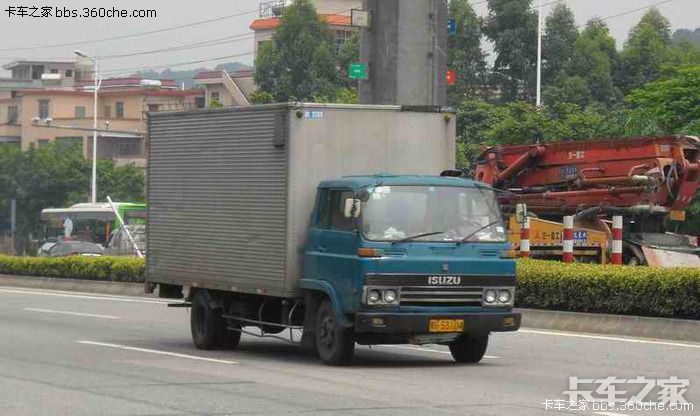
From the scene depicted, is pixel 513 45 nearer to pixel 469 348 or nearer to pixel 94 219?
pixel 94 219

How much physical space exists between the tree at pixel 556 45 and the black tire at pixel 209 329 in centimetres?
6316

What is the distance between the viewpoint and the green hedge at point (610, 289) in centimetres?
1959

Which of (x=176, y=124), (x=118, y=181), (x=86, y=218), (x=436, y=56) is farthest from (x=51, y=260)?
(x=118, y=181)

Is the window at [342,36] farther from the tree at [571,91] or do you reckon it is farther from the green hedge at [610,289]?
the green hedge at [610,289]

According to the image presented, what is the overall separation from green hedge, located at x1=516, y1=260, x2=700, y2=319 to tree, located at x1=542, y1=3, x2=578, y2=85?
57759mm

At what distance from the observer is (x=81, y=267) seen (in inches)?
1419

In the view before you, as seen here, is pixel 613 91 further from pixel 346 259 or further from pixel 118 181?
pixel 346 259

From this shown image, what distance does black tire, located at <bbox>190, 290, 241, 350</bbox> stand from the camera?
57.3 feet

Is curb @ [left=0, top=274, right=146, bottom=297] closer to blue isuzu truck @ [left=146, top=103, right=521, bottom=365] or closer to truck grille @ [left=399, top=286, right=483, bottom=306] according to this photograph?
blue isuzu truck @ [left=146, top=103, right=521, bottom=365]

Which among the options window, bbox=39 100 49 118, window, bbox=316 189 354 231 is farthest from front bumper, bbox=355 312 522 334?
window, bbox=39 100 49 118

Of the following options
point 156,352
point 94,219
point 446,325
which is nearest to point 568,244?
point 156,352

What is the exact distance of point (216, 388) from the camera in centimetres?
1316

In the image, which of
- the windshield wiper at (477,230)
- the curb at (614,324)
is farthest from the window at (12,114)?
the windshield wiper at (477,230)

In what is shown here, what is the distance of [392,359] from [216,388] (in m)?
3.70
